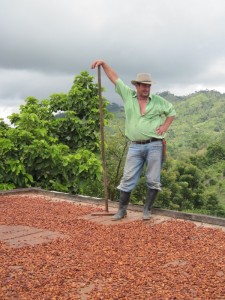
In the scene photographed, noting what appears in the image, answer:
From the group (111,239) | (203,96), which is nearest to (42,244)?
(111,239)

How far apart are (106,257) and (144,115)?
2.02 m

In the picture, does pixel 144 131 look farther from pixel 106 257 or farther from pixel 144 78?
pixel 106 257

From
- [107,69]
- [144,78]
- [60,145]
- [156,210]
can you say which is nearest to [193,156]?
[60,145]

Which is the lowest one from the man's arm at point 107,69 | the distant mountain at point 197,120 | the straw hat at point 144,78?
the straw hat at point 144,78

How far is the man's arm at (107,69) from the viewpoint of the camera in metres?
5.41

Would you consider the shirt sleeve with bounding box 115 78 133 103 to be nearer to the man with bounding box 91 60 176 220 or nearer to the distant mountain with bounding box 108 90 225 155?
the man with bounding box 91 60 176 220

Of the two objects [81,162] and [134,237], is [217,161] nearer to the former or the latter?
[81,162]

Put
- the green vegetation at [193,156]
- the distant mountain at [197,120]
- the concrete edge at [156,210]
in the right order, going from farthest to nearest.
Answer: the distant mountain at [197,120]
the green vegetation at [193,156]
the concrete edge at [156,210]

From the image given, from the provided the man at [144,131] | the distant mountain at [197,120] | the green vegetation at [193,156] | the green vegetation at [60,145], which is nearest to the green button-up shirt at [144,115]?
the man at [144,131]

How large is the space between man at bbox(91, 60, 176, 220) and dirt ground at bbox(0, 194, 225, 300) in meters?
0.41

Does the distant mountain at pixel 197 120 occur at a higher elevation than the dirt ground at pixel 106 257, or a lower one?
higher

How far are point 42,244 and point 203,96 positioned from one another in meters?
91.5

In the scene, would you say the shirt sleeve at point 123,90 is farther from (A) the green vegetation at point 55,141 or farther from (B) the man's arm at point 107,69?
(A) the green vegetation at point 55,141

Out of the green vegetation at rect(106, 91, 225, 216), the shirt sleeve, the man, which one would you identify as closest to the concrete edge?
the man
